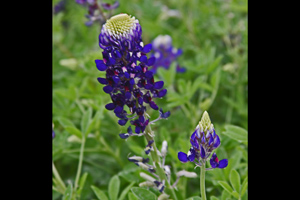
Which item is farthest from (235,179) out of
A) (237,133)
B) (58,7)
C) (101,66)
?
(58,7)

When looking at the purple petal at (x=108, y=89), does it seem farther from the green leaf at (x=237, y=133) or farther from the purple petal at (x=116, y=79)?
the green leaf at (x=237, y=133)

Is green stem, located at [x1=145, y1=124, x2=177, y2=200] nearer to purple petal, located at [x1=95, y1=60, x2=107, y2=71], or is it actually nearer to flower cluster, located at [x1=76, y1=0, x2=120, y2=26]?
purple petal, located at [x1=95, y1=60, x2=107, y2=71]

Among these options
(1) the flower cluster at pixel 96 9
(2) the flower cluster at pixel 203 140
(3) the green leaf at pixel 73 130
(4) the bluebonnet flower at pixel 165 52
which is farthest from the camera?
(4) the bluebonnet flower at pixel 165 52

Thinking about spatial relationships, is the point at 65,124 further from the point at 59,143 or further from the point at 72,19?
the point at 72,19

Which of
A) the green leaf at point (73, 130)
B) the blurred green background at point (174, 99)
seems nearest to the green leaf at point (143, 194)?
the blurred green background at point (174, 99)

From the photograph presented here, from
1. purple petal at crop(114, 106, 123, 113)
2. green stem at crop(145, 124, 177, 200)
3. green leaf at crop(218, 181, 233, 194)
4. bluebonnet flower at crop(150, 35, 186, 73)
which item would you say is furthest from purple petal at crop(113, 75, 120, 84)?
bluebonnet flower at crop(150, 35, 186, 73)
